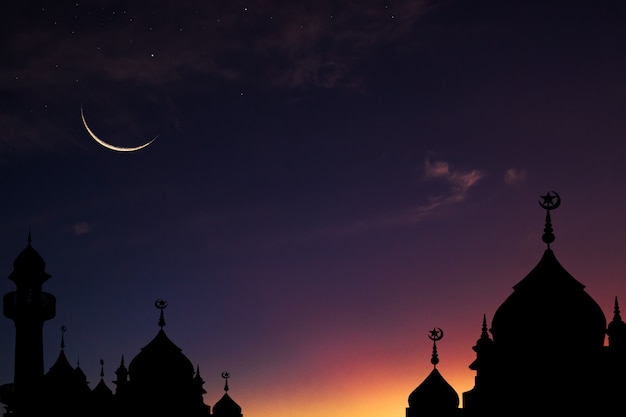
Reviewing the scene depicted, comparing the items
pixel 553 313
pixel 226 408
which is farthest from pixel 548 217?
pixel 226 408

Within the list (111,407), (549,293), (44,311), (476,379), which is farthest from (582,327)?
(111,407)

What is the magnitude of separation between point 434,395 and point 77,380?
63.7 ft

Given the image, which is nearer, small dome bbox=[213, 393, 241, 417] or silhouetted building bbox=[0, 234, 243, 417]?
silhouetted building bbox=[0, 234, 243, 417]

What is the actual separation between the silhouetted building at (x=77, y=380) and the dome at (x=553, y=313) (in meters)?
15.7

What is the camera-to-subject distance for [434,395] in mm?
37562

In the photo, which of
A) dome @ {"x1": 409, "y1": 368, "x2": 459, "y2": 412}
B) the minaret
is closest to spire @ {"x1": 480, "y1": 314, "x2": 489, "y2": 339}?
dome @ {"x1": 409, "y1": 368, "x2": 459, "y2": 412}

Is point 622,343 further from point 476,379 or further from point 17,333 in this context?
point 17,333

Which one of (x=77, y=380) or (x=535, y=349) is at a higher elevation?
(x=77, y=380)

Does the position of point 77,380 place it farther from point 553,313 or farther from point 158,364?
point 553,313

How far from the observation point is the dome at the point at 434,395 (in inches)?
1474

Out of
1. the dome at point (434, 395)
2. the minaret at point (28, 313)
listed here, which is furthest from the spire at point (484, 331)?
the minaret at point (28, 313)

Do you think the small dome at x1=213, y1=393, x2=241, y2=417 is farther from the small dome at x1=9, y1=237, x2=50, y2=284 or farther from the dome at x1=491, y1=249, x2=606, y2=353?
the dome at x1=491, y1=249, x2=606, y2=353

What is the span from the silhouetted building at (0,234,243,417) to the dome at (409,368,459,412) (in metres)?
9.88

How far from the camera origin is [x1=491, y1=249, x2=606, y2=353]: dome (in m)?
27.1
